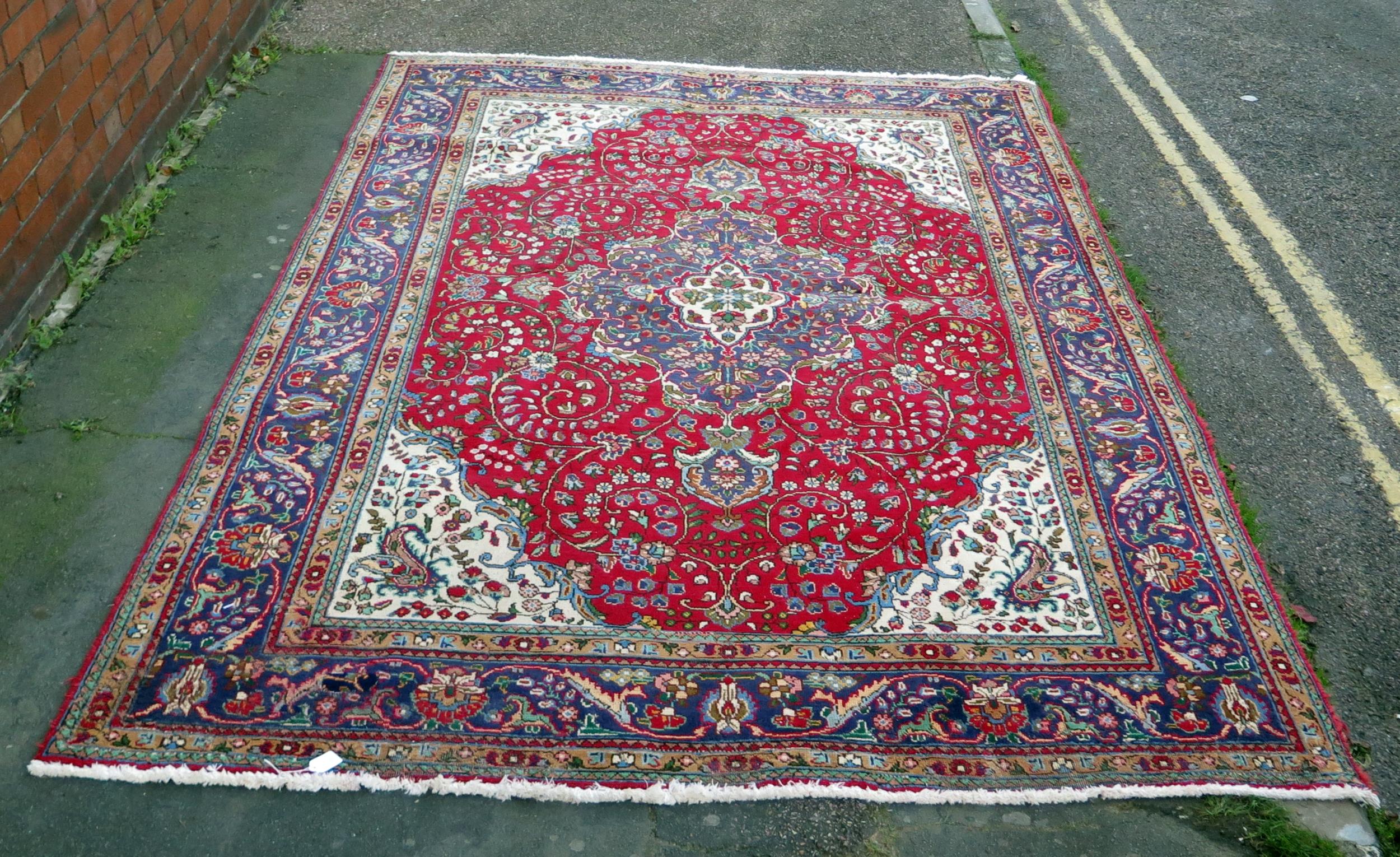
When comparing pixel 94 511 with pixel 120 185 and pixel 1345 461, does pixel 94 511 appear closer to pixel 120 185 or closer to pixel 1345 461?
pixel 120 185

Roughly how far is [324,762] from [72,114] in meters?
3.05

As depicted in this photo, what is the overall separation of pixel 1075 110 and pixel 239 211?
4394 millimetres

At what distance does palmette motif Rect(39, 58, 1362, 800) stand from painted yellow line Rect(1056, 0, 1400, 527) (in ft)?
2.07

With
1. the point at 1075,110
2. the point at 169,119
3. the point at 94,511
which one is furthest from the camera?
the point at 1075,110

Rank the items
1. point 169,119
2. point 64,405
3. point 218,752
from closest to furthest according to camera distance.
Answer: point 218,752, point 64,405, point 169,119

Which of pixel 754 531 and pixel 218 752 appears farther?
pixel 754 531

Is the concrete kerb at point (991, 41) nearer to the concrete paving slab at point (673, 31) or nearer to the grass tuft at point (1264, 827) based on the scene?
the concrete paving slab at point (673, 31)

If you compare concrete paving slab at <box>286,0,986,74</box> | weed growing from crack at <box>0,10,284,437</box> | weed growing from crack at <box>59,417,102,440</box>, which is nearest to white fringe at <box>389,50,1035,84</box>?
concrete paving slab at <box>286,0,986,74</box>

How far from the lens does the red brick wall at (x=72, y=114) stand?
410 cm

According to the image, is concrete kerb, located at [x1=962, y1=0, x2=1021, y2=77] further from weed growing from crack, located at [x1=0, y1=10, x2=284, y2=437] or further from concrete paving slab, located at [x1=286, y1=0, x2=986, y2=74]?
weed growing from crack, located at [x1=0, y1=10, x2=284, y2=437]

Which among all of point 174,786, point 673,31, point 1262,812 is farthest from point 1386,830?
point 673,31

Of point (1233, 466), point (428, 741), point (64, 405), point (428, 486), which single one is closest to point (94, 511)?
point (64, 405)

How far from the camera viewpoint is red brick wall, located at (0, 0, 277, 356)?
410 centimetres

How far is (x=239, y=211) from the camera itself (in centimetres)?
506
